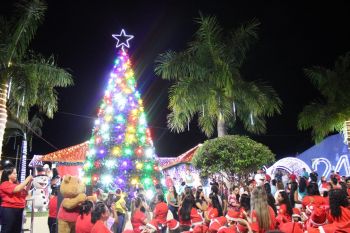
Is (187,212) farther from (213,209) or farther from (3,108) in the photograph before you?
(3,108)

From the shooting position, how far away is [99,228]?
17.7ft

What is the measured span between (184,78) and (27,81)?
716cm

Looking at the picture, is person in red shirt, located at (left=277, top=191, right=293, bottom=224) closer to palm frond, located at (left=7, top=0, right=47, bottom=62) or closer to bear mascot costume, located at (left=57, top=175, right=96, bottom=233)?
bear mascot costume, located at (left=57, top=175, right=96, bottom=233)

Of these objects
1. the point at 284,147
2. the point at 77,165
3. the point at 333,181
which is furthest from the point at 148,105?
the point at 333,181

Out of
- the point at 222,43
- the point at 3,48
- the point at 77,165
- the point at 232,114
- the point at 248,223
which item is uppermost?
the point at 222,43

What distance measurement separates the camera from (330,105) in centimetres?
2134

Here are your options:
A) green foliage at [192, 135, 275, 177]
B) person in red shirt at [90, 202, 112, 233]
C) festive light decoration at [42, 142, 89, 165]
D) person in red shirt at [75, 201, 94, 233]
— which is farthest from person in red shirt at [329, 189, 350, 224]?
festive light decoration at [42, 142, 89, 165]

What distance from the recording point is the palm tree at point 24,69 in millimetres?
13047

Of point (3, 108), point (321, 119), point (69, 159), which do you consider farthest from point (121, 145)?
point (321, 119)

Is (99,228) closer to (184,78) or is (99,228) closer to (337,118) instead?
(184,78)

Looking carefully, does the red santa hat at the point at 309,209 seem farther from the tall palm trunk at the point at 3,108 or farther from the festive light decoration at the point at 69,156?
the festive light decoration at the point at 69,156

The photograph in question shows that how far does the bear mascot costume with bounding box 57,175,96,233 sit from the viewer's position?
6750 millimetres

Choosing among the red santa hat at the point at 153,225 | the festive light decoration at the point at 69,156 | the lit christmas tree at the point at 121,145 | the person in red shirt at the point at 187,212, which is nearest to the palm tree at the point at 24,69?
the lit christmas tree at the point at 121,145

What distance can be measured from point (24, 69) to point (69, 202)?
26.4ft
